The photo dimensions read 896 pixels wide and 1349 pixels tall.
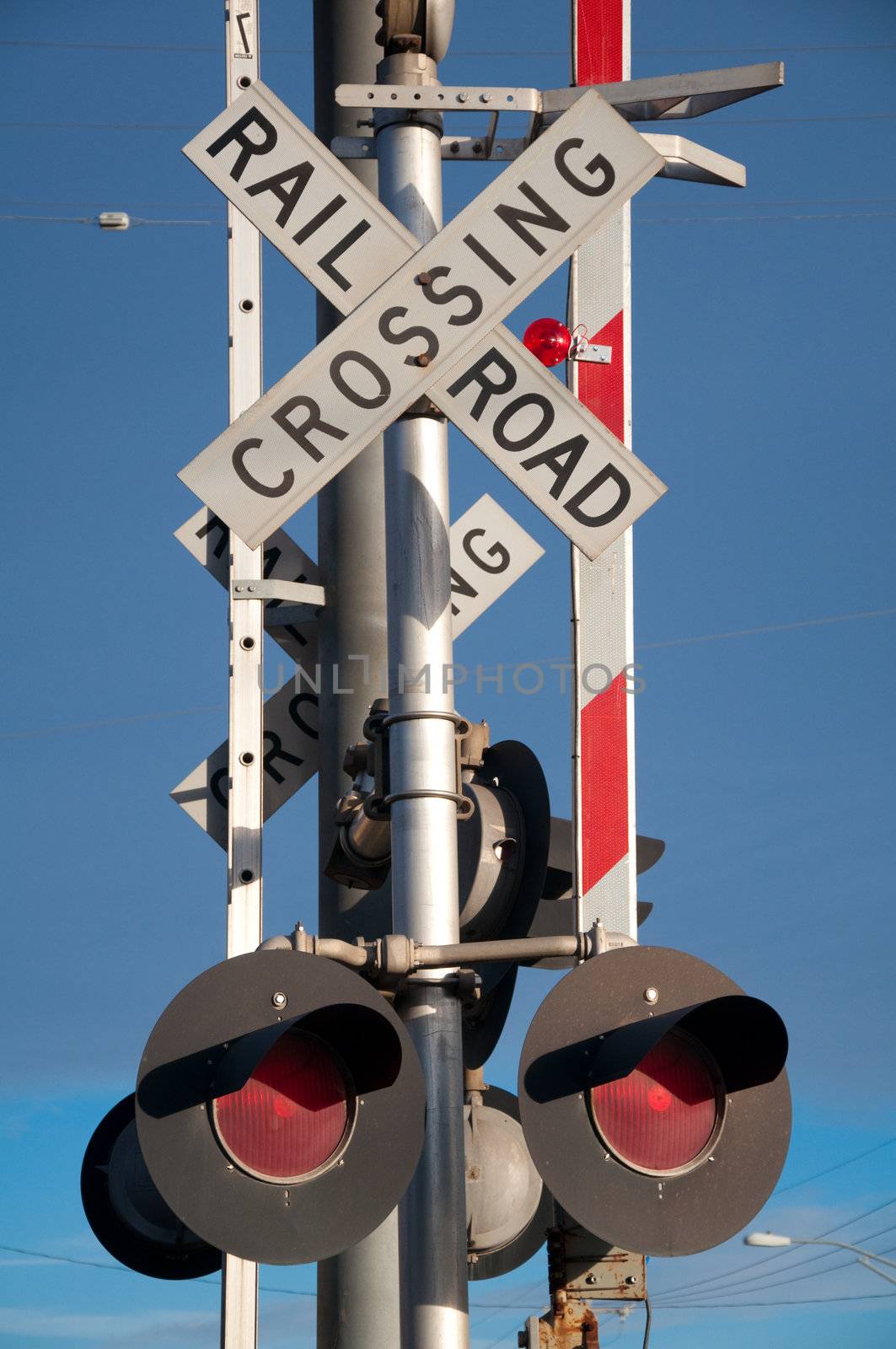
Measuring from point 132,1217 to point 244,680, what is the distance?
1851mm

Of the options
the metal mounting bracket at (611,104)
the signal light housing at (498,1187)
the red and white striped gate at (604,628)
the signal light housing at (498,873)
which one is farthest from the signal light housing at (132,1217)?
the metal mounting bracket at (611,104)

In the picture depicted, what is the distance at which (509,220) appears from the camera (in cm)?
340

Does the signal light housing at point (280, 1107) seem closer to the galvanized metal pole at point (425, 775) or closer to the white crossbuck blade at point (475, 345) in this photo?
the galvanized metal pole at point (425, 775)

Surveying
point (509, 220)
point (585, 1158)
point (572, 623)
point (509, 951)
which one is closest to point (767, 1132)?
point (585, 1158)

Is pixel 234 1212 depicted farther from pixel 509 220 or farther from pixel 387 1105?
pixel 509 220

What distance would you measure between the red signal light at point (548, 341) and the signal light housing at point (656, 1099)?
166 cm

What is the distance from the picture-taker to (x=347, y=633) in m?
6.02

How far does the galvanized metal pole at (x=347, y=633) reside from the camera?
525cm

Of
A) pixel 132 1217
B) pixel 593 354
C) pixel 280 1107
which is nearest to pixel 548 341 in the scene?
pixel 593 354

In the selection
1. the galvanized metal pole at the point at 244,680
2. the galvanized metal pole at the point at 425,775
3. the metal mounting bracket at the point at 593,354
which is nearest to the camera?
the galvanized metal pole at the point at 425,775

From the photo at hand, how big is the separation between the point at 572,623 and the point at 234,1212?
1566 mm

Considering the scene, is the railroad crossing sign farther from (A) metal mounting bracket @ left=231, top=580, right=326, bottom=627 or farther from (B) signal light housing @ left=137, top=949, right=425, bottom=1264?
(B) signal light housing @ left=137, top=949, right=425, bottom=1264

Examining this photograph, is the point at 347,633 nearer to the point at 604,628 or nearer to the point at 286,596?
the point at 286,596

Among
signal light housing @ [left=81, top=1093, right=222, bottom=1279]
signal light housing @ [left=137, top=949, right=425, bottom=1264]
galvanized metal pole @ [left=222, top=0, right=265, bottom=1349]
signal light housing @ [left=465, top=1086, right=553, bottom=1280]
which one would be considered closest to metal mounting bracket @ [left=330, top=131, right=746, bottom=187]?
signal light housing @ [left=137, top=949, right=425, bottom=1264]
